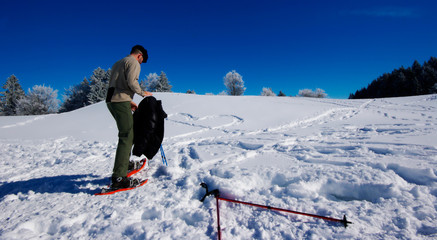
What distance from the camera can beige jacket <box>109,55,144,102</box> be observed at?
261 centimetres

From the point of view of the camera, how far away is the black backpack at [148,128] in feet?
9.32

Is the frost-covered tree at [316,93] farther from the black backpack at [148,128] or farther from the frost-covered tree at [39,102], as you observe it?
the frost-covered tree at [39,102]

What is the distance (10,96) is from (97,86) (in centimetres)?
1928

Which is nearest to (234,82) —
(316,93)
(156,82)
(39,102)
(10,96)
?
(156,82)

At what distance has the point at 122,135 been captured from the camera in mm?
2670

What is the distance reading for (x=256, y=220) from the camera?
174 cm

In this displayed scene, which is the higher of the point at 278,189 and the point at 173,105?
the point at 173,105

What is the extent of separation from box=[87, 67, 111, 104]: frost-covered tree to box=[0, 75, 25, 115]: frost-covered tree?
48.4ft

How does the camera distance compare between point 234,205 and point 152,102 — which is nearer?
point 234,205

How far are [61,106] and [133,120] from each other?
43.0m

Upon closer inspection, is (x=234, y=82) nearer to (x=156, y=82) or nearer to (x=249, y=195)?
(x=156, y=82)

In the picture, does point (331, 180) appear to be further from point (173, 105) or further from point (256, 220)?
point (173, 105)


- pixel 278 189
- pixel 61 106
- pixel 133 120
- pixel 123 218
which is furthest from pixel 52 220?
pixel 61 106

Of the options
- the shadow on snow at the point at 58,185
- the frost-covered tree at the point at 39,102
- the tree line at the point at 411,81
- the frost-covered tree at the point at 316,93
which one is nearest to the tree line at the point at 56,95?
the frost-covered tree at the point at 39,102
